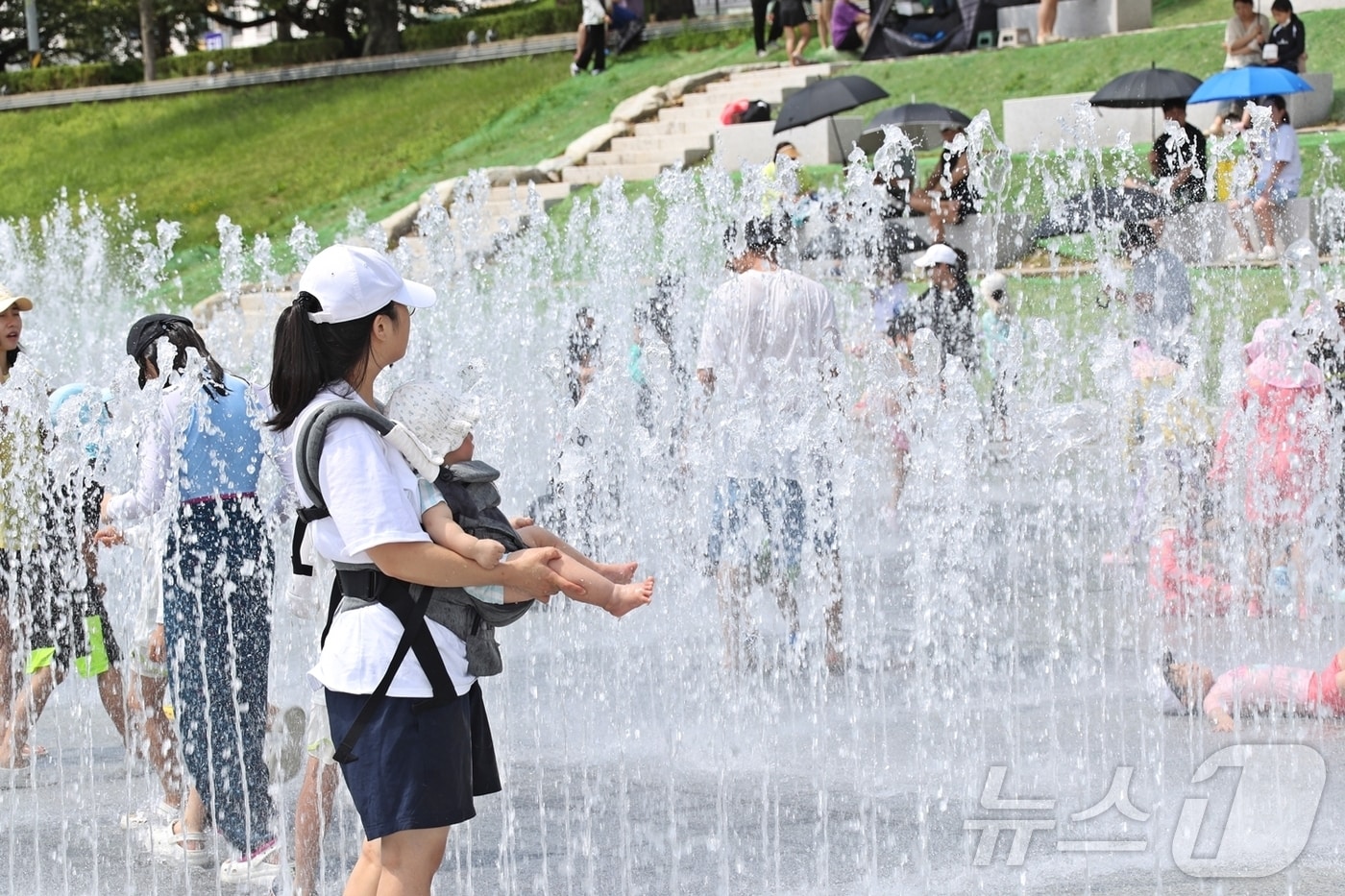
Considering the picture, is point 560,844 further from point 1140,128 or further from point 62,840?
point 1140,128

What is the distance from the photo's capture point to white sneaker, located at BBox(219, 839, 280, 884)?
173 inches

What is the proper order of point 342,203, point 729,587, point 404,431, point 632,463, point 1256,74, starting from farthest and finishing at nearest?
point 342,203 → point 1256,74 → point 632,463 → point 729,587 → point 404,431

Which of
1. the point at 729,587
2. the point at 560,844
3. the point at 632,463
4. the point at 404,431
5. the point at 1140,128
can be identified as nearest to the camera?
the point at 404,431

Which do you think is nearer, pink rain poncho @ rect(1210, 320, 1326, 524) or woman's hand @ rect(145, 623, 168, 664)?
woman's hand @ rect(145, 623, 168, 664)

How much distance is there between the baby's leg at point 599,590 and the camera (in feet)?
10.6

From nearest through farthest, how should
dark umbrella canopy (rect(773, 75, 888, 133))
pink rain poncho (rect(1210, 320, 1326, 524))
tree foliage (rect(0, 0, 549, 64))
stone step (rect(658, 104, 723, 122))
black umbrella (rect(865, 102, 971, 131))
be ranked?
1. pink rain poncho (rect(1210, 320, 1326, 524))
2. black umbrella (rect(865, 102, 971, 131))
3. dark umbrella canopy (rect(773, 75, 888, 133))
4. stone step (rect(658, 104, 723, 122))
5. tree foliage (rect(0, 0, 549, 64))

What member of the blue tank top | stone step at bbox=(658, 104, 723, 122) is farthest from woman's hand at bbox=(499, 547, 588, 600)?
stone step at bbox=(658, 104, 723, 122)

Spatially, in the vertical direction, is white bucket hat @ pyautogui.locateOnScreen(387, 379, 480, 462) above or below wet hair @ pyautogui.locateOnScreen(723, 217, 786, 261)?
below

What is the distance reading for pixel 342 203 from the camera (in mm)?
21938

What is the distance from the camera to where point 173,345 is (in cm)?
446

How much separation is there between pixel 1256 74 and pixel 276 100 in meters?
20.7

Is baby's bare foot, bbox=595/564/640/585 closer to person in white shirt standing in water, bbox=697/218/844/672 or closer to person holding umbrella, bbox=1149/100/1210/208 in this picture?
person in white shirt standing in water, bbox=697/218/844/672

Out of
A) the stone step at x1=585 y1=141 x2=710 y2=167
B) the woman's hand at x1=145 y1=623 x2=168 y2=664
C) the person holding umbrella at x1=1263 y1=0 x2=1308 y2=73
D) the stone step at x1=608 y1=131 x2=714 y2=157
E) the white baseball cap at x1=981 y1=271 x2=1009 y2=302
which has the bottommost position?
the woman's hand at x1=145 y1=623 x2=168 y2=664

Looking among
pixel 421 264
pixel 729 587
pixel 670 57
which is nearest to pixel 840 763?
pixel 729 587
